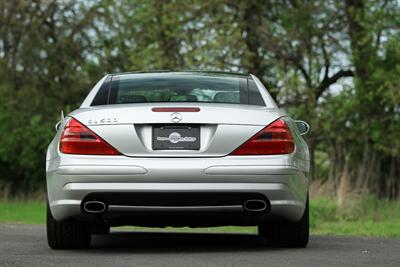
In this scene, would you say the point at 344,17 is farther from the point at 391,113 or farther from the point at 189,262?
the point at 189,262

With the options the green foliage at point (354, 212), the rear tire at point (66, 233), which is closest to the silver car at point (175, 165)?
the rear tire at point (66, 233)

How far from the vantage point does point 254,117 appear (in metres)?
8.45

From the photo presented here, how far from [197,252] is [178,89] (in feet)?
4.50

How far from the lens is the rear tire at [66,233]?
8.98m

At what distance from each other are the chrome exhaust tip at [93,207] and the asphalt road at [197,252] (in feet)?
1.17

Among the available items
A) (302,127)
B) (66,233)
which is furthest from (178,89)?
(66,233)

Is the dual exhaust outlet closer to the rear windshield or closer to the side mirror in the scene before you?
the rear windshield

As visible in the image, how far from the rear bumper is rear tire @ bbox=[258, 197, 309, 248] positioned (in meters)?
0.77

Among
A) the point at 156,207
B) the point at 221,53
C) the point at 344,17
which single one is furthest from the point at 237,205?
the point at 344,17

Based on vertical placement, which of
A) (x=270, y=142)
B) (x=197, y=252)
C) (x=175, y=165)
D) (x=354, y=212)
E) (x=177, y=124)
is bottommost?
(x=354, y=212)

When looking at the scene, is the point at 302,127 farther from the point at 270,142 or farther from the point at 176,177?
the point at 176,177

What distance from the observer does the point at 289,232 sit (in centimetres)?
925

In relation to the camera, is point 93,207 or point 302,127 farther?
point 302,127

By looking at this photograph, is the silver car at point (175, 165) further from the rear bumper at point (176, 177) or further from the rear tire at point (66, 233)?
the rear tire at point (66, 233)
